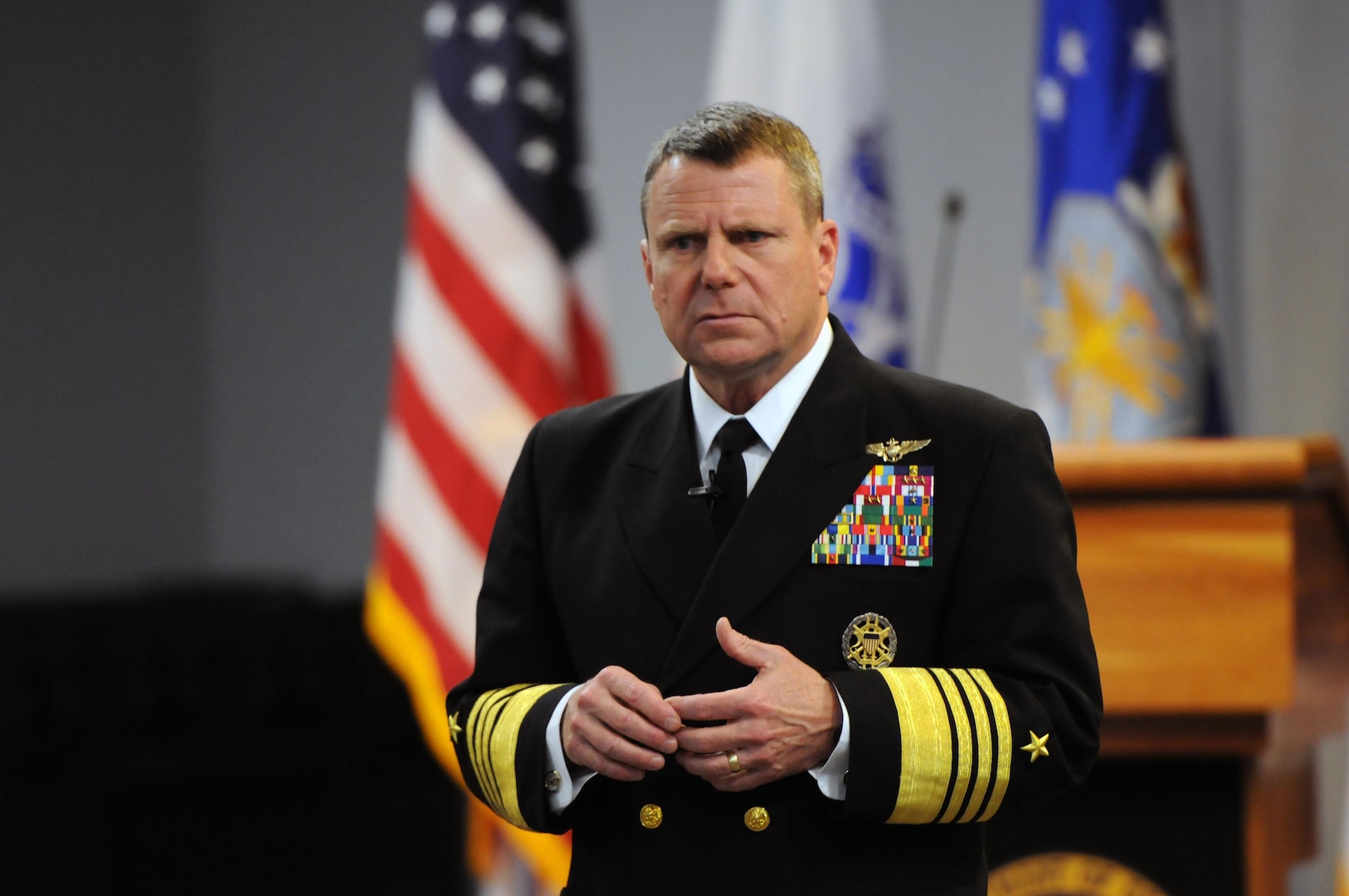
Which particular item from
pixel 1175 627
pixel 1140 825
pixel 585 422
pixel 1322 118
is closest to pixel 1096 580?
pixel 1175 627

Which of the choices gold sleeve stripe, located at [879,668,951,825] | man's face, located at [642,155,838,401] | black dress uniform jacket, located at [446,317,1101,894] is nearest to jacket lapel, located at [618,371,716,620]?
black dress uniform jacket, located at [446,317,1101,894]

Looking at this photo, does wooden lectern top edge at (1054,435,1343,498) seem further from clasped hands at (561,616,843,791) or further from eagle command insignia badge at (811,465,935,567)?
clasped hands at (561,616,843,791)

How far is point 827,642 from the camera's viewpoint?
1.24m

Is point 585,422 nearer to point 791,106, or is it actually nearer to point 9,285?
point 791,106

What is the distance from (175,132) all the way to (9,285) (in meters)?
A: 0.85

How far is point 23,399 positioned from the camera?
5258mm

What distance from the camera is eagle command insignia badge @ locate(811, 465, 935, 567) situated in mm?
1248

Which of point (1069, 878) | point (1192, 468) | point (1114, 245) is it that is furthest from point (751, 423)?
point (1114, 245)

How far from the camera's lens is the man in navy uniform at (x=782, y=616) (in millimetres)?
1165

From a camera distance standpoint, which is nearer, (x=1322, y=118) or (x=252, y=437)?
(x=1322, y=118)

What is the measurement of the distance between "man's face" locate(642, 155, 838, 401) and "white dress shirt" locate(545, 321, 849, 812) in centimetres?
5

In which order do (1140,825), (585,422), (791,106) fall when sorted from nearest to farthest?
1. (585,422)
2. (1140,825)
3. (791,106)

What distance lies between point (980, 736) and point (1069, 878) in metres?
1.01

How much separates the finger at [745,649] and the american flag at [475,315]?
1817mm
